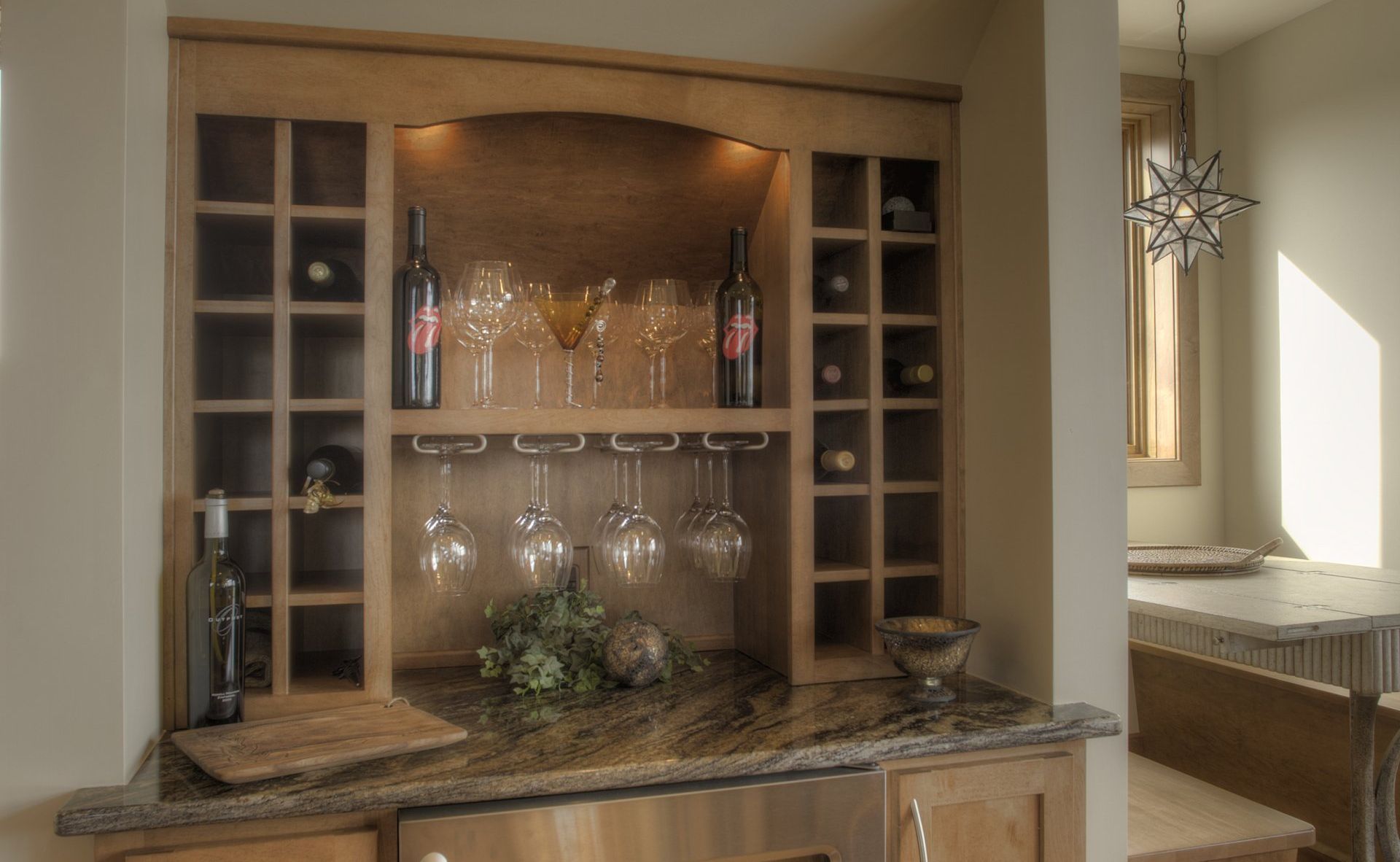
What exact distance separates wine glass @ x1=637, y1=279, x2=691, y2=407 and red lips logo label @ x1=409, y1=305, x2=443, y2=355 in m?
0.40

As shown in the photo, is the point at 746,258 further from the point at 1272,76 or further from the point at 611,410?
the point at 1272,76

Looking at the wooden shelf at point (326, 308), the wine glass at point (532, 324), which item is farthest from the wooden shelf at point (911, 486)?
the wooden shelf at point (326, 308)

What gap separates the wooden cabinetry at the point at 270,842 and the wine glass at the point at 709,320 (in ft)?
3.23

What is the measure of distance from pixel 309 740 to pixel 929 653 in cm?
104

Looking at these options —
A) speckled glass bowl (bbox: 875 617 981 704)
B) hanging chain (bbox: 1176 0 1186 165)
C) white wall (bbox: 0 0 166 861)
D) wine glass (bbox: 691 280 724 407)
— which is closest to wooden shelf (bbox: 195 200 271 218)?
white wall (bbox: 0 0 166 861)

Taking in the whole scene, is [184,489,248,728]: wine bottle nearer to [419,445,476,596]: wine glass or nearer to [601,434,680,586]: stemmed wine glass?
[419,445,476,596]: wine glass

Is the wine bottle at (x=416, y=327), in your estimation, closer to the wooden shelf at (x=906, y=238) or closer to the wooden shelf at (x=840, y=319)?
the wooden shelf at (x=840, y=319)

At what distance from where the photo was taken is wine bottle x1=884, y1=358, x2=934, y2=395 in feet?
6.18

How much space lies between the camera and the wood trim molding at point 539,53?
158 centimetres

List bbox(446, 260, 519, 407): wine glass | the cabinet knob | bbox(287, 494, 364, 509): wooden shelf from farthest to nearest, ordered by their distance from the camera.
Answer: bbox(446, 260, 519, 407): wine glass
bbox(287, 494, 364, 509): wooden shelf
the cabinet knob

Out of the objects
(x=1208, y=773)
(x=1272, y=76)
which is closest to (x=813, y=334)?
(x=1208, y=773)

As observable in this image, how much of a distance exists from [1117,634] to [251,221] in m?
1.74

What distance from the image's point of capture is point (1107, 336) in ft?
5.55

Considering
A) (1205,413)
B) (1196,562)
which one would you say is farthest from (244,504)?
(1205,413)
